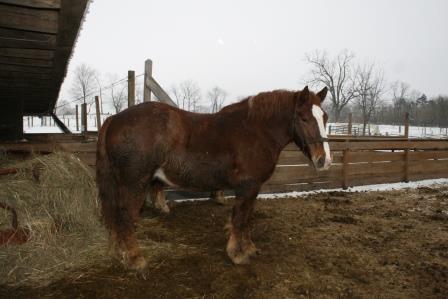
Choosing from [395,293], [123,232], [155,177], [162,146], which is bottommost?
[395,293]

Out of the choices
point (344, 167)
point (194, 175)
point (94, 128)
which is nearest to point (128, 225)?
point (194, 175)

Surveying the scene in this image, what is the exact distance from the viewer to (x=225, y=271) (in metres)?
3.54

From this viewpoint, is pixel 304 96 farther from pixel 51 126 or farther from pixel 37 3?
pixel 51 126

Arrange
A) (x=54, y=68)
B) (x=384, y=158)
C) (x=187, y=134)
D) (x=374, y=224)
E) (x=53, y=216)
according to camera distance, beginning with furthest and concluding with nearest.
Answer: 1. (x=384, y=158)
2. (x=374, y=224)
3. (x=54, y=68)
4. (x=53, y=216)
5. (x=187, y=134)

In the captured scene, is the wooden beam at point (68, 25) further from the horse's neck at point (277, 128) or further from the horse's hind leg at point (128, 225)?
the horse's neck at point (277, 128)

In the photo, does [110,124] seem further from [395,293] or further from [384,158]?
[384,158]

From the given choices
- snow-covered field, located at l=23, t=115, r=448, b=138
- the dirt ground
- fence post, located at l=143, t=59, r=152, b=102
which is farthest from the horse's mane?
snow-covered field, located at l=23, t=115, r=448, b=138

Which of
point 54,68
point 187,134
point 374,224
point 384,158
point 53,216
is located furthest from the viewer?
point 384,158

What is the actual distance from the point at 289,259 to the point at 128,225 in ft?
6.46

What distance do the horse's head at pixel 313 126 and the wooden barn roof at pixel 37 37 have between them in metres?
2.52

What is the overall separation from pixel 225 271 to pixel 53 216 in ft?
7.52

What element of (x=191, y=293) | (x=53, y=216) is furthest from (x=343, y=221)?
(x=53, y=216)

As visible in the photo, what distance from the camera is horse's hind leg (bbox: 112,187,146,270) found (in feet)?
11.3

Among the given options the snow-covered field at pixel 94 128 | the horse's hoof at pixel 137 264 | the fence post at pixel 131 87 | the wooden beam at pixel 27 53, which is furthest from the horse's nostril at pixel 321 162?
the snow-covered field at pixel 94 128
